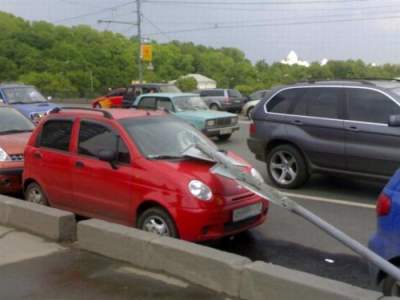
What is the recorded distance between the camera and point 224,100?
34375 mm

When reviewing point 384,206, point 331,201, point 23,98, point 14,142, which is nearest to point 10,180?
point 14,142

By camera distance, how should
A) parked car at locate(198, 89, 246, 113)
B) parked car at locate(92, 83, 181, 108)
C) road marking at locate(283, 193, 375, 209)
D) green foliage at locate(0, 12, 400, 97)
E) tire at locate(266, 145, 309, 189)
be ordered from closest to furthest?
road marking at locate(283, 193, 375, 209), tire at locate(266, 145, 309, 189), parked car at locate(92, 83, 181, 108), parked car at locate(198, 89, 246, 113), green foliage at locate(0, 12, 400, 97)

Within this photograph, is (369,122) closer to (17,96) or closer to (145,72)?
(17,96)

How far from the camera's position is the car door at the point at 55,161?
7166 millimetres

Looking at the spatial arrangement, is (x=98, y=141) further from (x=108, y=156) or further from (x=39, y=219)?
(x=39, y=219)

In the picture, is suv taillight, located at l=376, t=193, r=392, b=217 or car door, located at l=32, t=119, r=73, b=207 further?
car door, located at l=32, t=119, r=73, b=207

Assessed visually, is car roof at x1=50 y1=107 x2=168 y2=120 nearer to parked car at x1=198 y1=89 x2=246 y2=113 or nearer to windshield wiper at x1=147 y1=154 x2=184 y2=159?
windshield wiper at x1=147 y1=154 x2=184 y2=159

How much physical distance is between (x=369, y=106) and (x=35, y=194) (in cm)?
502

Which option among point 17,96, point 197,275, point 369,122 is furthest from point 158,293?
point 17,96

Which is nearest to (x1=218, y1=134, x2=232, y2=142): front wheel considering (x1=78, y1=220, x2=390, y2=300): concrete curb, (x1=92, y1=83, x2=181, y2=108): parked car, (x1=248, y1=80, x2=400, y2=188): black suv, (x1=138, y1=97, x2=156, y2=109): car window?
(x1=138, y1=97, x2=156, y2=109): car window

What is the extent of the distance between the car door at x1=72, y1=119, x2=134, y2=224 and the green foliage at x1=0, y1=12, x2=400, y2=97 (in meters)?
60.5

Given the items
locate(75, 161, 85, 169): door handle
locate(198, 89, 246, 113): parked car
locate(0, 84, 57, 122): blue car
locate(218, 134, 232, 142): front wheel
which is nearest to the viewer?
locate(75, 161, 85, 169): door handle

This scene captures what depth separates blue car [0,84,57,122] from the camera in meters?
16.7

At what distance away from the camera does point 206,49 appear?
117 metres
